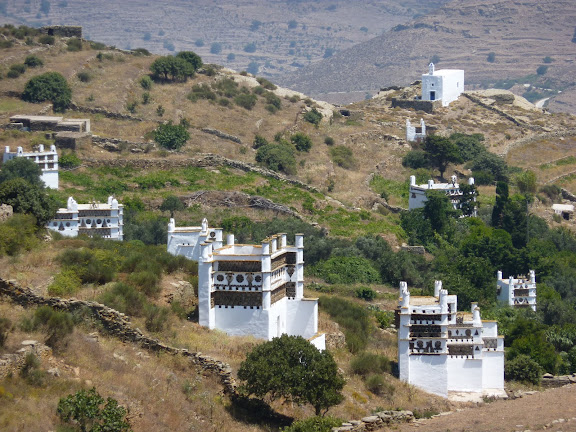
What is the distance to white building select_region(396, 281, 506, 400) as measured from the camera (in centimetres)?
4091

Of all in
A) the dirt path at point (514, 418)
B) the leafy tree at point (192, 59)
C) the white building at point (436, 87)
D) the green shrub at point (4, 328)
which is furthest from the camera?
the white building at point (436, 87)

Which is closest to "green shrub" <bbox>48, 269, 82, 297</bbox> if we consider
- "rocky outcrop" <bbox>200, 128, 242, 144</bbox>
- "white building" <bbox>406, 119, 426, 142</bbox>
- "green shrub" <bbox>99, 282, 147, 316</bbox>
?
"green shrub" <bbox>99, 282, 147, 316</bbox>

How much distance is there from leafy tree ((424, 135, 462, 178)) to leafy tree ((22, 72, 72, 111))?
22484mm

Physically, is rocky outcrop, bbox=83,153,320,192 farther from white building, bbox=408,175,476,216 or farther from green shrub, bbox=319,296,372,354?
green shrub, bbox=319,296,372,354

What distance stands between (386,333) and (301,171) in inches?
1173

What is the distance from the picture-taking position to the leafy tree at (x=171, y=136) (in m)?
71.6

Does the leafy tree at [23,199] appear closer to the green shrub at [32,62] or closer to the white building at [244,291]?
the white building at [244,291]

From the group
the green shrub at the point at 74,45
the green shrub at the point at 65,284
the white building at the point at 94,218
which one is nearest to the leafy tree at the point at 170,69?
the green shrub at the point at 74,45

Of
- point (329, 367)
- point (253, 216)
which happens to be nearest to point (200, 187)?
point (253, 216)

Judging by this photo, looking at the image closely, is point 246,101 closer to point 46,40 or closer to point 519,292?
point 46,40

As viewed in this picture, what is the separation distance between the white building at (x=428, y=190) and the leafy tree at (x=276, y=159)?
22.0 feet

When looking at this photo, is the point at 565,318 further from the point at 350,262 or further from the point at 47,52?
the point at 47,52

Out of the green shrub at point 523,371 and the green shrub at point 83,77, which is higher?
the green shrub at point 83,77

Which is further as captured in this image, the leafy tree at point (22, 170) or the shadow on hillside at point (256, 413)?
the leafy tree at point (22, 170)
